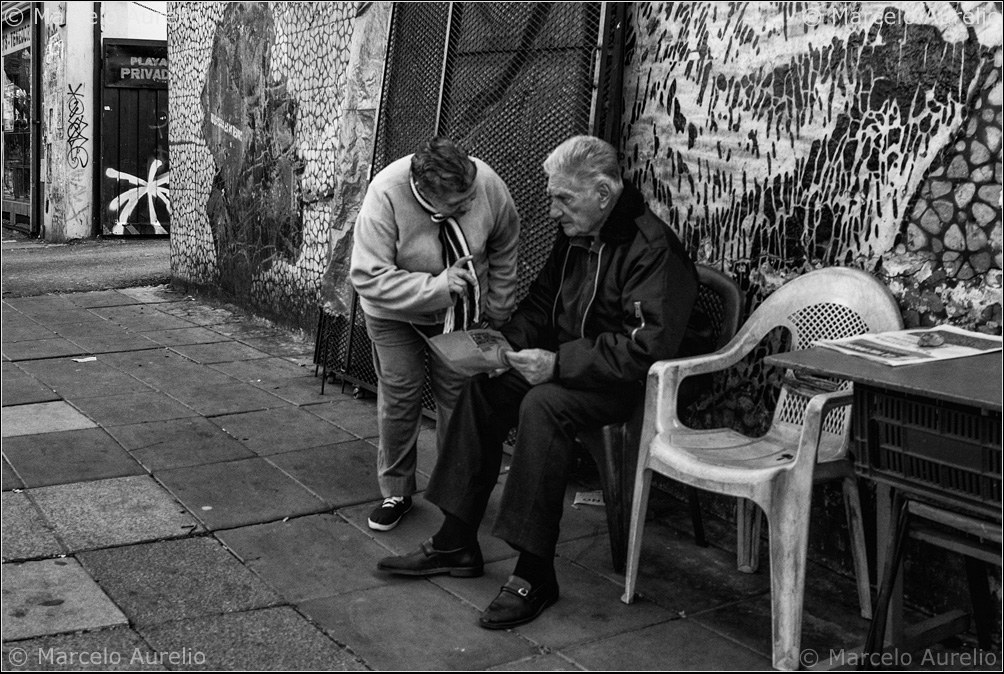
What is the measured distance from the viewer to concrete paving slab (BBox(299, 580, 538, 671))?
323cm

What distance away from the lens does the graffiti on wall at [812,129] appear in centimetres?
344

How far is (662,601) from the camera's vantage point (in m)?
3.66

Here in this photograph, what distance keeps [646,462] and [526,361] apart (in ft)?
1.73

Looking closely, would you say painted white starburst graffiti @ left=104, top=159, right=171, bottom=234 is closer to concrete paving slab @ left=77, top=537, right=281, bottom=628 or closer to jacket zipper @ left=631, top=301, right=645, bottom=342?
concrete paving slab @ left=77, top=537, right=281, bottom=628

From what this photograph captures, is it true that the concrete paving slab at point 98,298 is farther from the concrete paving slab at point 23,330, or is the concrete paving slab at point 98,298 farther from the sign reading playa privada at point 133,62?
the sign reading playa privada at point 133,62

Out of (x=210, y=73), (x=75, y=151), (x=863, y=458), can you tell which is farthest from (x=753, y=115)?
(x=75, y=151)

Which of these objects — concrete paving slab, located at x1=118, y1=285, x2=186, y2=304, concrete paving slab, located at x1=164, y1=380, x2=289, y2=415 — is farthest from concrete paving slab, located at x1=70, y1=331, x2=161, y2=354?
concrete paving slab, located at x1=118, y1=285, x2=186, y2=304

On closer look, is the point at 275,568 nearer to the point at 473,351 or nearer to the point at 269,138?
the point at 473,351

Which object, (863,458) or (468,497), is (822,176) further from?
(468,497)

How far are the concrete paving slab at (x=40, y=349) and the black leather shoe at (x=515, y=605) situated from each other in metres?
4.74

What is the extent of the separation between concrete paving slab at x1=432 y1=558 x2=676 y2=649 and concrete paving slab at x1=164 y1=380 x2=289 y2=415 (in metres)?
2.54

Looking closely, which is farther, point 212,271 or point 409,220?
point 212,271

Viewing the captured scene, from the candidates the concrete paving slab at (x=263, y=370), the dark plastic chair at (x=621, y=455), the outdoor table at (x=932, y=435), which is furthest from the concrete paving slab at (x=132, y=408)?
the outdoor table at (x=932, y=435)

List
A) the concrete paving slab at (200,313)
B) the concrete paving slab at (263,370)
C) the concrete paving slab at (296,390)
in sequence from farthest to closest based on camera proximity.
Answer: the concrete paving slab at (200,313), the concrete paving slab at (263,370), the concrete paving slab at (296,390)
